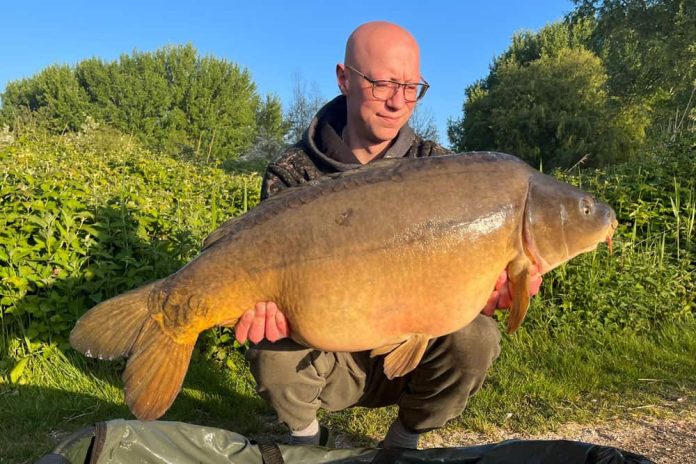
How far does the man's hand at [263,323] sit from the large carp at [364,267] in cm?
3

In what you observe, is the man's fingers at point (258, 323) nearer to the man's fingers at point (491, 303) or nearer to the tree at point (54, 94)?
the man's fingers at point (491, 303)

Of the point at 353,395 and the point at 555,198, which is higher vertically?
the point at 555,198

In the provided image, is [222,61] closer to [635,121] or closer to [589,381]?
[635,121]

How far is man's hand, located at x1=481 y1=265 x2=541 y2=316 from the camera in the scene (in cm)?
155

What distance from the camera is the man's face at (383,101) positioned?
202cm

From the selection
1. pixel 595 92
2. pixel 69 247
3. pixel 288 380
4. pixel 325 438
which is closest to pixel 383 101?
pixel 288 380

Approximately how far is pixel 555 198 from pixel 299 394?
41.8 inches

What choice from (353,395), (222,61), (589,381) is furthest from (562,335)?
(222,61)

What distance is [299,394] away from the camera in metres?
1.94

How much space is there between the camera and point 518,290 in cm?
152

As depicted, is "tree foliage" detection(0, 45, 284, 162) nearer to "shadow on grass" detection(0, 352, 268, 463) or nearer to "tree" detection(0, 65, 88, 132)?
"tree" detection(0, 65, 88, 132)

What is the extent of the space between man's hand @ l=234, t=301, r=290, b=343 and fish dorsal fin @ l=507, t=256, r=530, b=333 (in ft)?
2.04

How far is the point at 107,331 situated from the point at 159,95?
1203 inches

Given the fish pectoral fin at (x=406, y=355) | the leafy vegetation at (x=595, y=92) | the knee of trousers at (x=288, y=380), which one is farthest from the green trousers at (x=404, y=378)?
the leafy vegetation at (x=595, y=92)
